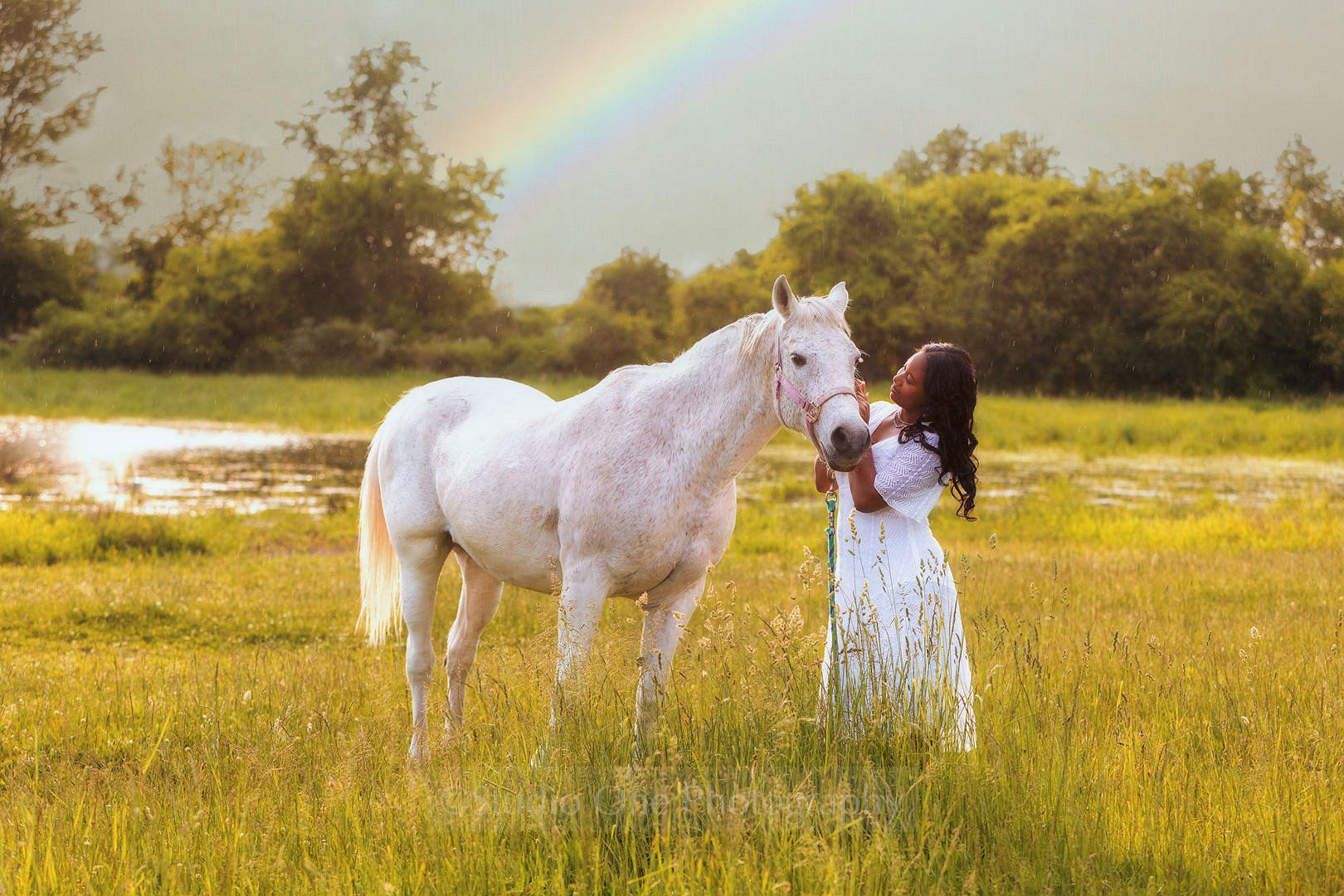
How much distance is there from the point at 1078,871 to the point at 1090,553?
372 inches

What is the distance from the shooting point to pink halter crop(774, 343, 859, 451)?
11.8 feet

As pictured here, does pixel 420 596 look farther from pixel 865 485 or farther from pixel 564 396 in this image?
A: pixel 564 396

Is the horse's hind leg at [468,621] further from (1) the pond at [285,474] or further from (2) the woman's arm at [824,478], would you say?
(1) the pond at [285,474]

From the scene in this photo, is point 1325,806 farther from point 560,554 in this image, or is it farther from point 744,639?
point 560,554

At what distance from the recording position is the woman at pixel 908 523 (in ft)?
12.9

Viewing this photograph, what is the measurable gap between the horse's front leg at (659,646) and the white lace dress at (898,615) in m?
0.61

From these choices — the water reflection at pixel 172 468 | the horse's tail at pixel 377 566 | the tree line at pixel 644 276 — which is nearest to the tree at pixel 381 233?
the tree line at pixel 644 276

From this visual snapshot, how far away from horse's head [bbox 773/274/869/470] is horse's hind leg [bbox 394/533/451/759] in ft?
8.08

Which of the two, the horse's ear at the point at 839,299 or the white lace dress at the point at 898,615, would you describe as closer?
the white lace dress at the point at 898,615

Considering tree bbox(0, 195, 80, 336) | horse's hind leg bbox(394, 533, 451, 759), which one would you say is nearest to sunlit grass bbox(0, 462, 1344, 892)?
horse's hind leg bbox(394, 533, 451, 759)

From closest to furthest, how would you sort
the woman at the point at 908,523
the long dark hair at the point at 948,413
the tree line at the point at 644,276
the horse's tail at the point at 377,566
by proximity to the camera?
the woman at the point at 908,523 → the long dark hair at the point at 948,413 → the horse's tail at the point at 377,566 → the tree line at the point at 644,276

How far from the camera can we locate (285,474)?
19922 millimetres

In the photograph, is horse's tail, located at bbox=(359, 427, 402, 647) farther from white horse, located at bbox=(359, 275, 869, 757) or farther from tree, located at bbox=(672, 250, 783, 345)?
tree, located at bbox=(672, 250, 783, 345)

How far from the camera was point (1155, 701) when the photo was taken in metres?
5.20
